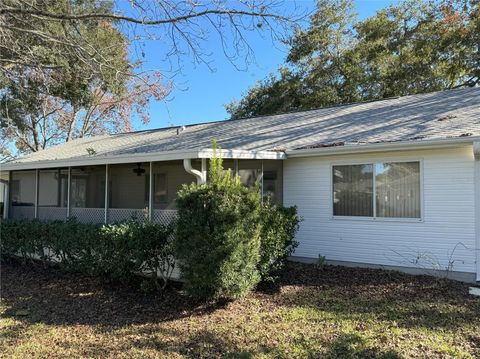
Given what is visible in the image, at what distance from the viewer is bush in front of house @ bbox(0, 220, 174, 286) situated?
22.6ft

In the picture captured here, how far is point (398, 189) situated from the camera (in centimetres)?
833

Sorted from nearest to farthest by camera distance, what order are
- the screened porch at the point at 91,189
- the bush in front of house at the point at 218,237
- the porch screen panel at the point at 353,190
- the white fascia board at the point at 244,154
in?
the bush in front of house at the point at 218,237
the white fascia board at the point at 244,154
the porch screen panel at the point at 353,190
the screened porch at the point at 91,189

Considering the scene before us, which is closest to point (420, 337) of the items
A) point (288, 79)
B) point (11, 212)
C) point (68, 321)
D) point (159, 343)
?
point (159, 343)

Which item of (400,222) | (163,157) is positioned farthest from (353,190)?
(163,157)

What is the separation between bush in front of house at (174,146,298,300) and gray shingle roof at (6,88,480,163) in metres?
3.53

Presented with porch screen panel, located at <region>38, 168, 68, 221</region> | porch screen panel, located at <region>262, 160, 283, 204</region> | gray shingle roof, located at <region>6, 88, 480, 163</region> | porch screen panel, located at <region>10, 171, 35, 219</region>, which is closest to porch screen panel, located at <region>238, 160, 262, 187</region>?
porch screen panel, located at <region>262, 160, 283, 204</region>

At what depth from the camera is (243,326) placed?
18.0 ft

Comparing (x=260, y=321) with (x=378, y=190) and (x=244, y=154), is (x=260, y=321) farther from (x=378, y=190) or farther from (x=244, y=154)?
(x=378, y=190)

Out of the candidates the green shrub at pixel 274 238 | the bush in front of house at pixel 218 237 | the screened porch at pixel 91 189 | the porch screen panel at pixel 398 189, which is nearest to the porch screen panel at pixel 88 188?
the screened porch at pixel 91 189

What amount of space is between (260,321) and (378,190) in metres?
4.25

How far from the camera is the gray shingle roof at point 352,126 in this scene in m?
8.64

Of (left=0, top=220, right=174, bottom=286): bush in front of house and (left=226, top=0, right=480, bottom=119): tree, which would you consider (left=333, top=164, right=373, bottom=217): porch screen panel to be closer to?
(left=0, top=220, right=174, bottom=286): bush in front of house

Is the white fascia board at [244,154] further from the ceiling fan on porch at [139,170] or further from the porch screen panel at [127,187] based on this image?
the porch screen panel at [127,187]

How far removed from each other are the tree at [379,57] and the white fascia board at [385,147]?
1165cm
